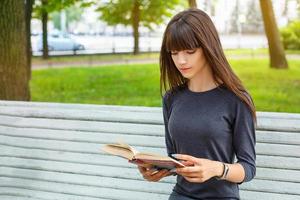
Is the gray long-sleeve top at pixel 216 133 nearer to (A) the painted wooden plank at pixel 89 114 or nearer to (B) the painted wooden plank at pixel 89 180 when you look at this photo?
(B) the painted wooden plank at pixel 89 180

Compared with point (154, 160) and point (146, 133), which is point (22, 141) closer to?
point (146, 133)

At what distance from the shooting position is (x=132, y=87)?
11742 mm

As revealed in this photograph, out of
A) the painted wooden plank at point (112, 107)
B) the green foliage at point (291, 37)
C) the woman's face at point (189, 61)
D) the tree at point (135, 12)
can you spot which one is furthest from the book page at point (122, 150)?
the green foliage at point (291, 37)

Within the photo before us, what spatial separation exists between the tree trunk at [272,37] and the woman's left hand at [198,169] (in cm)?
1346

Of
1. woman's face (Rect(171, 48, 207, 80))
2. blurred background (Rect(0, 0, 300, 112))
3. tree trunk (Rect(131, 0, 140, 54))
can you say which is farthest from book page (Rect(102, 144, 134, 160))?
tree trunk (Rect(131, 0, 140, 54))

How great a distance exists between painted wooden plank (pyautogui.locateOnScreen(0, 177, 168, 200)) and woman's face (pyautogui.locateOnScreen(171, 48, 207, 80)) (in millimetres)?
1268

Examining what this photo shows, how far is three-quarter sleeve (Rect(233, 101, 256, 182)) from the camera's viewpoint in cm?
232

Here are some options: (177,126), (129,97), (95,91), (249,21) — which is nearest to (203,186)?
(177,126)

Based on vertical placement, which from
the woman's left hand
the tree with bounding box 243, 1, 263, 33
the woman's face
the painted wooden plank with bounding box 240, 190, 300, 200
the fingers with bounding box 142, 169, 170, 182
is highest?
the woman's face

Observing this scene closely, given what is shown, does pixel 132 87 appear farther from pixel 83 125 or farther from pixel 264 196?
pixel 264 196

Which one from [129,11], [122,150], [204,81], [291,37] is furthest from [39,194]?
[129,11]

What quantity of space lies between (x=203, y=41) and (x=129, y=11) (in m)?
28.1

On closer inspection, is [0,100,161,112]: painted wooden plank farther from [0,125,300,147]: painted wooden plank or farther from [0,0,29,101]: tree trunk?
[0,0,29,101]: tree trunk

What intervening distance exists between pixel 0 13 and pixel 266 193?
4.05m
